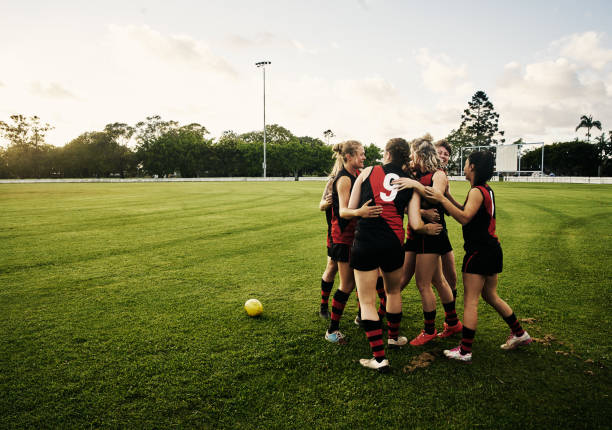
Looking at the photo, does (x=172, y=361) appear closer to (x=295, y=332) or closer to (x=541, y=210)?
(x=295, y=332)

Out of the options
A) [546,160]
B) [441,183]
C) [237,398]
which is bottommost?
[237,398]

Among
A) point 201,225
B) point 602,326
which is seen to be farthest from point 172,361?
point 201,225

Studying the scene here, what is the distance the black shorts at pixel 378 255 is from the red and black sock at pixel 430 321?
3.24 ft

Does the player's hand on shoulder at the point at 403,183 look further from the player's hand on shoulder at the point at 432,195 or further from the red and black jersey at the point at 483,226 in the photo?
the red and black jersey at the point at 483,226

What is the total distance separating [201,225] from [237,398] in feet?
33.5

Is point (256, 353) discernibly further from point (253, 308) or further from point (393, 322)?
point (393, 322)

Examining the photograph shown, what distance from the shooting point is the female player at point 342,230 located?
400cm

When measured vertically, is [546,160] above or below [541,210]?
above

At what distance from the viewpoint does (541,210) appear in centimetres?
1648

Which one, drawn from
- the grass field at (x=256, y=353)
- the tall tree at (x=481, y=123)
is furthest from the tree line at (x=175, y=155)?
the grass field at (x=256, y=353)

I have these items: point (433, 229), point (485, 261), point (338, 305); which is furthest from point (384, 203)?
point (338, 305)

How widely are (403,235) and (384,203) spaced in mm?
422

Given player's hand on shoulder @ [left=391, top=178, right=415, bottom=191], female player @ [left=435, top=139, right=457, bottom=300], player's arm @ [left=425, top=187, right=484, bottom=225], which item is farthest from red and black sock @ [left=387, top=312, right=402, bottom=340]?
player's hand on shoulder @ [left=391, top=178, right=415, bottom=191]

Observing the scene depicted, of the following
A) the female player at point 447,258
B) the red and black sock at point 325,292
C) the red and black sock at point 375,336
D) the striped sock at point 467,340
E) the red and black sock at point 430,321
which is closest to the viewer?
the red and black sock at point 375,336
